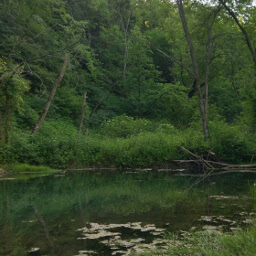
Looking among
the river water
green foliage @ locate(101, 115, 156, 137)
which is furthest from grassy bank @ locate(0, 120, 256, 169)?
the river water

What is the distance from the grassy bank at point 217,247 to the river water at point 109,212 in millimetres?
601

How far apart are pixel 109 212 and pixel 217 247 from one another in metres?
4.89

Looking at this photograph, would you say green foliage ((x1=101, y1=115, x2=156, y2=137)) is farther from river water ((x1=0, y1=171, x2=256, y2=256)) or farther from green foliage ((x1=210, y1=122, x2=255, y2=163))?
river water ((x1=0, y1=171, x2=256, y2=256))

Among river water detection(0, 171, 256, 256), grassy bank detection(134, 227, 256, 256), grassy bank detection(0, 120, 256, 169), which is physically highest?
grassy bank detection(0, 120, 256, 169)

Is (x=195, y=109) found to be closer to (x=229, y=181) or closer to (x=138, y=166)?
(x=138, y=166)

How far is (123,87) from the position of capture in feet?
129

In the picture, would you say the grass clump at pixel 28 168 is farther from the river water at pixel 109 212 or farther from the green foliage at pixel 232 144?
the green foliage at pixel 232 144

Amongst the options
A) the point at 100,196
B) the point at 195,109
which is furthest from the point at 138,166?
the point at 195,109

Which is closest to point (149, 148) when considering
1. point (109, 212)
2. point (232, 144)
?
point (232, 144)

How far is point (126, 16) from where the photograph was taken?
4544 cm

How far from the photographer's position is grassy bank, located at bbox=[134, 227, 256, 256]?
502 centimetres

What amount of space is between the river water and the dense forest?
270 centimetres

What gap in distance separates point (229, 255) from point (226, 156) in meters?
18.6

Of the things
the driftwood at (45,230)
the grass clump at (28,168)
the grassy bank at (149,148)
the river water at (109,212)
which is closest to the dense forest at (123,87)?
the grassy bank at (149,148)
